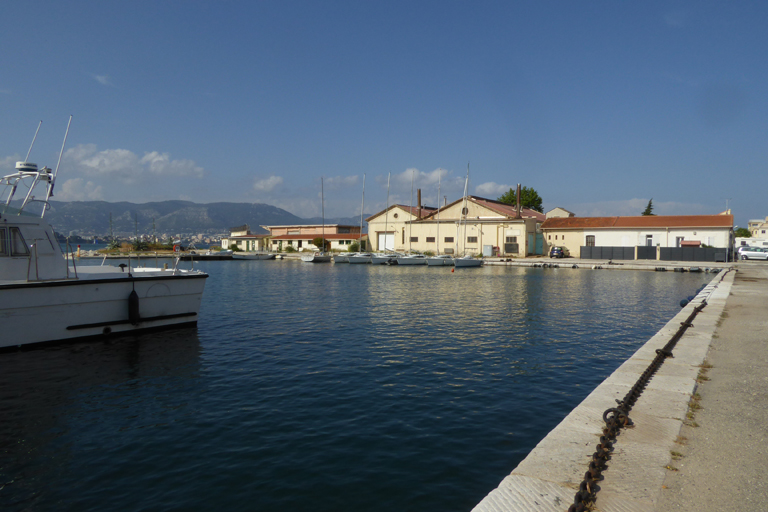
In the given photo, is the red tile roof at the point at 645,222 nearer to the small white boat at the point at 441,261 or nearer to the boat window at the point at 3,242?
the small white boat at the point at 441,261

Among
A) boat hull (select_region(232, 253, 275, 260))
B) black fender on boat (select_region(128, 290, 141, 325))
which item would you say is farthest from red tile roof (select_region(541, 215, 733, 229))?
black fender on boat (select_region(128, 290, 141, 325))

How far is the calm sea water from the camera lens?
22.0 feet

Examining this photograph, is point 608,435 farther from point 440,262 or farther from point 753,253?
point 753,253

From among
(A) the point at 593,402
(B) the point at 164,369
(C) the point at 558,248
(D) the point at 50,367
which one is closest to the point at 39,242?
(D) the point at 50,367

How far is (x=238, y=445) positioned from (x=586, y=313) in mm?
18020

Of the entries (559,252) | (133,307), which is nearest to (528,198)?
(559,252)

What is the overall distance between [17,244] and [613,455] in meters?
17.3

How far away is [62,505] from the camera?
6.38 meters

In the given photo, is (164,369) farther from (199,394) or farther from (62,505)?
(62,505)

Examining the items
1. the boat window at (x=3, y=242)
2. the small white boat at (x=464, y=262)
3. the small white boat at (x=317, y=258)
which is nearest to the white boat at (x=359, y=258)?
the small white boat at (x=317, y=258)

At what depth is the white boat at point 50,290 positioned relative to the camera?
14.0m

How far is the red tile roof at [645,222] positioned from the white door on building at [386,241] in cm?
2323

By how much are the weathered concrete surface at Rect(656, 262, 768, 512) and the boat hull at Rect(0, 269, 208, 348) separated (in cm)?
1611

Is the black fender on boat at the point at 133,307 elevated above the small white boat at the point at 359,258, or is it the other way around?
the small white boat at the point at 359,258
